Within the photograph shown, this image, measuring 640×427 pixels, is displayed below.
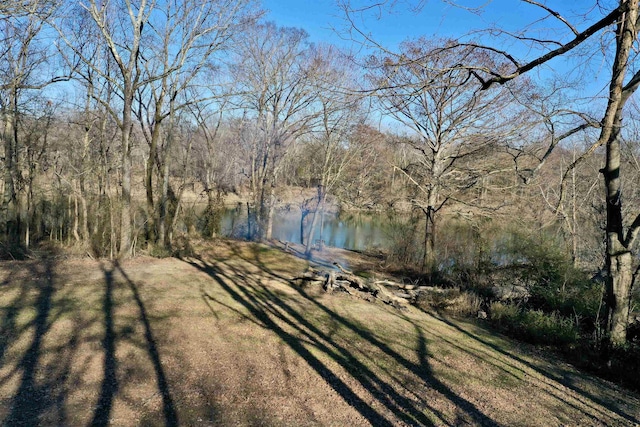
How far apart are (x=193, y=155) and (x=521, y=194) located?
80.9ft

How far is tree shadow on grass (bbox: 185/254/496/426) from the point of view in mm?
4613

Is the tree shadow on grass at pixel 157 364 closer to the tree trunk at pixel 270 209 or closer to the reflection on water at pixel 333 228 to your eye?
the tree trunk at pixel 270 209

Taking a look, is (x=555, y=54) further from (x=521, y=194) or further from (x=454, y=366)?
(x=521, y=194)

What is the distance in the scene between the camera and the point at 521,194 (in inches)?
583

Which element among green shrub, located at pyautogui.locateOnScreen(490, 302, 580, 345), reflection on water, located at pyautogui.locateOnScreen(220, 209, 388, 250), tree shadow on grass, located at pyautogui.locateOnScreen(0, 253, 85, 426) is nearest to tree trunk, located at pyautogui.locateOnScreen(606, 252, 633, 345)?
green shrub, located at pyautogui.locateOnScreen(490, 302, 580, 345)

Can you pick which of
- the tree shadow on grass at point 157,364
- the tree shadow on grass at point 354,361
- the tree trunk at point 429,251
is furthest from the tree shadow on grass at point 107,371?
the tree trunk at point 429,251

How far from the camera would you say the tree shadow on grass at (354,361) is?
461cm

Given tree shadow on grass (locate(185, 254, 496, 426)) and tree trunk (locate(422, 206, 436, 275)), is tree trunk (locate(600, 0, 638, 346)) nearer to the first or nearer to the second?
tree shadow on grass (locate(185, 254, 496, 426))

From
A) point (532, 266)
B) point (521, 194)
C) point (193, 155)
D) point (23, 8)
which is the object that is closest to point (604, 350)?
point (532, 266)

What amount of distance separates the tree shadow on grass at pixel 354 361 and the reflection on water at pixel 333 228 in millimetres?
12608

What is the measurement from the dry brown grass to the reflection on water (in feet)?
42.5

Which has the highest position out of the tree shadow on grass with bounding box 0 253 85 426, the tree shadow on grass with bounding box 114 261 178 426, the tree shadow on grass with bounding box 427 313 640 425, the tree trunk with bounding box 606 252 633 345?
the tree trunk with bounding box 606 252 633 345

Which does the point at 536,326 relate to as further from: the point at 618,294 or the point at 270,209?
the point at 270,209

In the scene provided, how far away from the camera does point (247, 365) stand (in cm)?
542
